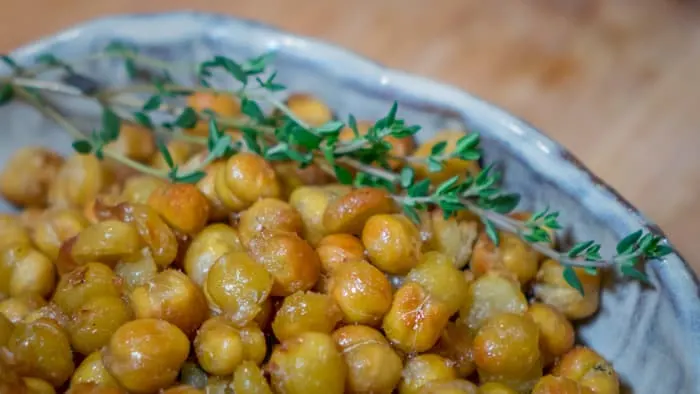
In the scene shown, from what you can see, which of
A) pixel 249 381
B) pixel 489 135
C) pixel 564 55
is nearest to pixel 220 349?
pixel 249 381

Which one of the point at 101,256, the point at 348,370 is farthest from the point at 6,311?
the point at 348,370

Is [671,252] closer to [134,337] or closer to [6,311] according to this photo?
[134,337]

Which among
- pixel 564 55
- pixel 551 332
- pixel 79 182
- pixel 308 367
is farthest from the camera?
pixel 564 55

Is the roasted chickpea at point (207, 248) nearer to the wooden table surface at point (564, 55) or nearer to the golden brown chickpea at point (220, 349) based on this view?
the golden brown chickpea at point (220, 349)

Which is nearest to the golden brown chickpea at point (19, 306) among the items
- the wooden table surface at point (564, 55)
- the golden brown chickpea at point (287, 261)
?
the golden brown chickpea at point (287, 261)

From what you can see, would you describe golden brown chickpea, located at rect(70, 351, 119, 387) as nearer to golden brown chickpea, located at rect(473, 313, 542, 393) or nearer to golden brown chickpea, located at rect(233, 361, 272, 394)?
golden brown chickpea, located at rect(233, 361, 272, 394)

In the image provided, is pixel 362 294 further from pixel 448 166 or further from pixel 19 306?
pixel 19 306
